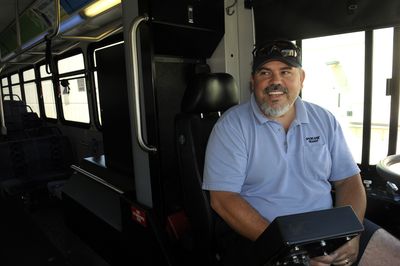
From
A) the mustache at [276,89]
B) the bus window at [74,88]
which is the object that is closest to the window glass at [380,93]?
the mustache at [276,89]

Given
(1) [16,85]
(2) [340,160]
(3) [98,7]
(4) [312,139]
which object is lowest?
(2) [340,160]

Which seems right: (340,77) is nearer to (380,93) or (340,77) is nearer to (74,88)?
(380,93)

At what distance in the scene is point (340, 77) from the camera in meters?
2.34

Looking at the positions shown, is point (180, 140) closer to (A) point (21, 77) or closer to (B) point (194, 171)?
(B) point (194, 171)

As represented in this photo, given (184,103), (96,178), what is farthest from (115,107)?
(184,103)

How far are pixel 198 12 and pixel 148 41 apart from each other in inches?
15.4

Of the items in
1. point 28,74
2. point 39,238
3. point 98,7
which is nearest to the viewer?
point 98,7

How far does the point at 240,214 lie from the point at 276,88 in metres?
0.63

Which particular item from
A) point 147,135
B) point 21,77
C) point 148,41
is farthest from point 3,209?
point 21,77

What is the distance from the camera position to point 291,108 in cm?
164

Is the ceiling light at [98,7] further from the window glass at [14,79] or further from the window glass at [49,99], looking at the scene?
the window glass at [14,79]

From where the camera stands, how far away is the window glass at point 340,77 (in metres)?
2.22

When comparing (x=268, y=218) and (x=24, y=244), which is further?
(x=24, y=244)

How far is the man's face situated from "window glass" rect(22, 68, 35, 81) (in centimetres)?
679
